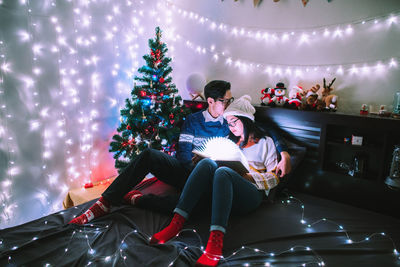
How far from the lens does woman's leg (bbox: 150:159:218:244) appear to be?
142 centimetres

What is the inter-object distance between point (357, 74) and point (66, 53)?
234 centimetres

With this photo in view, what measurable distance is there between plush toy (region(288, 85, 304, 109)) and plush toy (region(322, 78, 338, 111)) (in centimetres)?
17

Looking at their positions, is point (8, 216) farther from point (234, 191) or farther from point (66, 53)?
point (234, 191)

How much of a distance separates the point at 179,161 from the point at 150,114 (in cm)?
58

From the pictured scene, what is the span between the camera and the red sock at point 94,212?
1.48m

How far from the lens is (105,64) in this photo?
97.3 inches

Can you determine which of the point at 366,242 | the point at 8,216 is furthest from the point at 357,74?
the point at 8,216

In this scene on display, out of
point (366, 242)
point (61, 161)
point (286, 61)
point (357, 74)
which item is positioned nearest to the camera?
point (366, 242)

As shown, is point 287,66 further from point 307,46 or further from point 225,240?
point 225,240

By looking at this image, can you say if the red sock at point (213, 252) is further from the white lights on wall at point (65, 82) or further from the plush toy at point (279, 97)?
the white lights on wall at point (65, 82)

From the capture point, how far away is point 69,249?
1259 mm

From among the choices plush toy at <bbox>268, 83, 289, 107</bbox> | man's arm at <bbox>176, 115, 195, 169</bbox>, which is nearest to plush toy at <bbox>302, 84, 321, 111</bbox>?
plush toy at <bbox>268, 83, 289, 107</bbox>

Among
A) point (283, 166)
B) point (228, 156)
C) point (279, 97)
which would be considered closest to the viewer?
point (228, 156)

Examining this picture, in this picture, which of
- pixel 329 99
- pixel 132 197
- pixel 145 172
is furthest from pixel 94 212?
pixel 329 99
